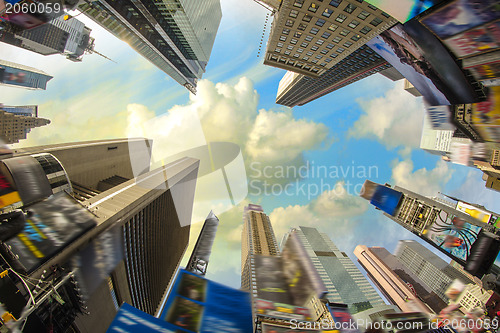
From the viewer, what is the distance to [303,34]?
32.5 m

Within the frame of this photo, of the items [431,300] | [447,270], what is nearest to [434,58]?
[431,300]

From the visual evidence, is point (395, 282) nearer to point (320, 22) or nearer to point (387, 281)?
point (387, 281)

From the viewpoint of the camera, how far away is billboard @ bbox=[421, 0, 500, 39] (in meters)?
11.5

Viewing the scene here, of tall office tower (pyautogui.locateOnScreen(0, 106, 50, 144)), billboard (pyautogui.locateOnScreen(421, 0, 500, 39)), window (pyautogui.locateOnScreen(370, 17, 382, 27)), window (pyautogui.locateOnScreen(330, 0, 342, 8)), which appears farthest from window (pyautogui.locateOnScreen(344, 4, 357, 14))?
tall office tower (pyautogui.locateOnScreen(0, 106, 50, 144))

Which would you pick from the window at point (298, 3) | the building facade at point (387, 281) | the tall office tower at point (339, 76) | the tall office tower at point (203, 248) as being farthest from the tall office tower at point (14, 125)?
the building facade at point (387, 281)

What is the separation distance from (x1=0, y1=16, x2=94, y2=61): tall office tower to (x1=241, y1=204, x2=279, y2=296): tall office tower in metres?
119

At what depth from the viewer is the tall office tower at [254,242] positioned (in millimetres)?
68956

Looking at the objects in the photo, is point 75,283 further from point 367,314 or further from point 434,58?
point 367,314

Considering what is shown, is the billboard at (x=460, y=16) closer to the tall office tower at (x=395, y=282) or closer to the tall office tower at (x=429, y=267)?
the tall office tower at (x=395, y=282)

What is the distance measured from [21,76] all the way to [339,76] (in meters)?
173

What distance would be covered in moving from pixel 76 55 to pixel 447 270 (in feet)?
863

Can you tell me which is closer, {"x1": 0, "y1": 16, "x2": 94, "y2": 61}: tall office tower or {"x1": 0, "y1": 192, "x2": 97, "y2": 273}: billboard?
{"x1": 0, "y1": 192, "x2": 97, "y2": 273}: billboard

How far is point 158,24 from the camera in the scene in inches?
2146

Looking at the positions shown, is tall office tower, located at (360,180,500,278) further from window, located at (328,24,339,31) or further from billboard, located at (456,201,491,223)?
window, located at (328,24,339,31)
